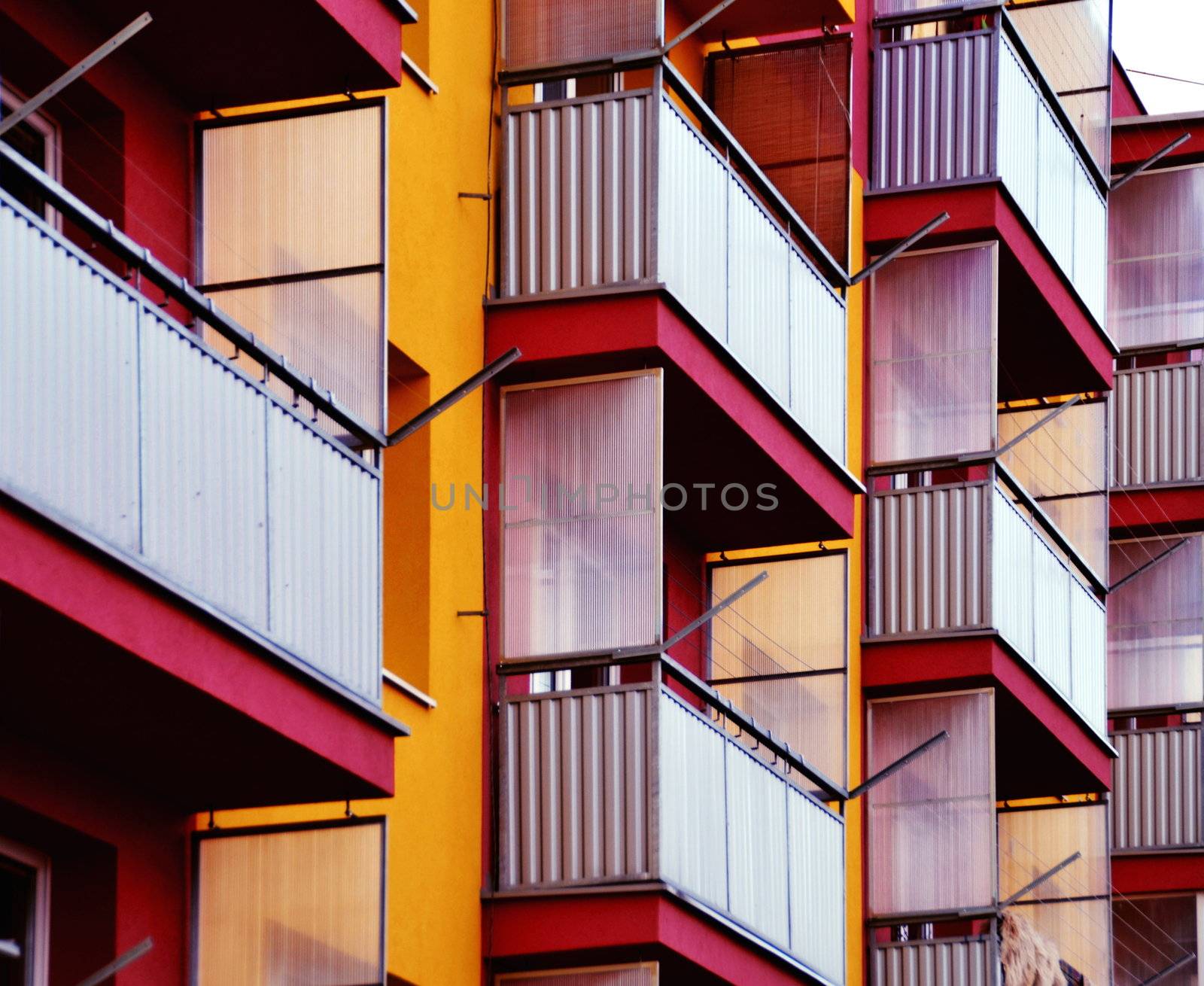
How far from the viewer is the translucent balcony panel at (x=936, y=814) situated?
2144cm

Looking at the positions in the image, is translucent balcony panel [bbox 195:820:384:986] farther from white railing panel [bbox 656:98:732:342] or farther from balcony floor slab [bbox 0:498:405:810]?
white railing panel [bbox 656:98:732:342]

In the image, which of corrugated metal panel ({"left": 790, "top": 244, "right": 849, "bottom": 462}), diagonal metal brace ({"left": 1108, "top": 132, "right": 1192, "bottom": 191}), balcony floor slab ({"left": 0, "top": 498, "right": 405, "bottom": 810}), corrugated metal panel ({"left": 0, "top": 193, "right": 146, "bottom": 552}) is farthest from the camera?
diagonal metal brace ({"left": 1108, "top": 132, "right": 1192, "bottom": 191})

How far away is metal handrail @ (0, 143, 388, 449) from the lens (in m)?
11.6

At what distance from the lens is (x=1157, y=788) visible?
27.1 meters

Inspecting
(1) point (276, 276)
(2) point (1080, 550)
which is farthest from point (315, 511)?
(2) point (1080, 550)

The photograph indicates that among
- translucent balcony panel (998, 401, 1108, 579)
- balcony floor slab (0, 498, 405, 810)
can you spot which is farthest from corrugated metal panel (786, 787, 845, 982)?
translucent balcony panel (998, 401, 1108, 579)

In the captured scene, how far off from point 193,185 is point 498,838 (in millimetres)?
3977

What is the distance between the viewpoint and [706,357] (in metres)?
17.8

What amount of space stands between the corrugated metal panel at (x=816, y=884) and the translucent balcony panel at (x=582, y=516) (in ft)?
6.66

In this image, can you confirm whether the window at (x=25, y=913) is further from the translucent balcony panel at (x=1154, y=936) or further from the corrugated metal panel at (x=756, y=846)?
the translucent balcony panel at (x=1154, y=936)

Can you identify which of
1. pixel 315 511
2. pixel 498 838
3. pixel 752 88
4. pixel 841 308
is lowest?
pixel 498 838

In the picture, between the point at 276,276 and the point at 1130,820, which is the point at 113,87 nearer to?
the point at 276,276

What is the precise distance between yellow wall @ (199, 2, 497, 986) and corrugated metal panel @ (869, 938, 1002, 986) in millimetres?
5753

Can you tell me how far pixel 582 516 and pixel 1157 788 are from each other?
11423 millimetres
